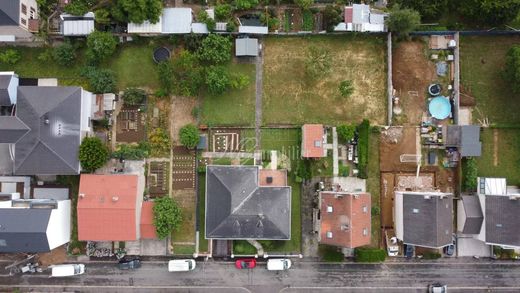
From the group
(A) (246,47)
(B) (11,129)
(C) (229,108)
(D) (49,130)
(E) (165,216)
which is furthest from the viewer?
(C) (229,108)

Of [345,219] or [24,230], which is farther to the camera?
[345,219]

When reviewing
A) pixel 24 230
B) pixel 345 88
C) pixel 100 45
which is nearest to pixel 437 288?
pixel 345 88

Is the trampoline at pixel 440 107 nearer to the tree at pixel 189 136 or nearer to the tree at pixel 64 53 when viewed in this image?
the tree at pixel 189 136

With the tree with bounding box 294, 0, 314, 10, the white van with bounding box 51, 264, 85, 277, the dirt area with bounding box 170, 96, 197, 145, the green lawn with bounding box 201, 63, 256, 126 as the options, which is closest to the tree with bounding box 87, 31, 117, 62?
the dirt area with bounding box 170, 96, 197, 145

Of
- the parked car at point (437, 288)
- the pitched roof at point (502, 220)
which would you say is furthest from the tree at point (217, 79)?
the parked car at point (437, 288)

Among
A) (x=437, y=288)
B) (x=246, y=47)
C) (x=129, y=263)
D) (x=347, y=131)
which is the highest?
(x=246, y=47)

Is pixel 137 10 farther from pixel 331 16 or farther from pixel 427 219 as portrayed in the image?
pixel 427 219
